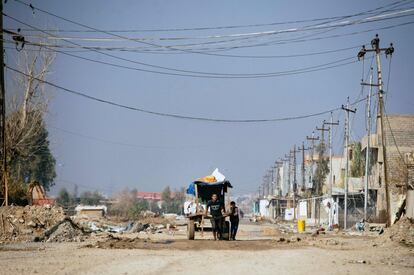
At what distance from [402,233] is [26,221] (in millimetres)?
17390

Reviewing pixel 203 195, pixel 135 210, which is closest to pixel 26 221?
pixel 203 195

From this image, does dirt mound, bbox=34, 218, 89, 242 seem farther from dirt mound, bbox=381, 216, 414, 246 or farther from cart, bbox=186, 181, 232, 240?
dirt mound, bbox=381, 216, 414, 246

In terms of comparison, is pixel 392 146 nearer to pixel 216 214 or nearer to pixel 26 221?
pixel 216 214

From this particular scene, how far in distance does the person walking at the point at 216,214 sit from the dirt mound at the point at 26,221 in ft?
27.9

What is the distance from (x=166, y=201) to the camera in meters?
169

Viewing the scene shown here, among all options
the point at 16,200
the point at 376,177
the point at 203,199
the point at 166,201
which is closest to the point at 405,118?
the point at 376,177

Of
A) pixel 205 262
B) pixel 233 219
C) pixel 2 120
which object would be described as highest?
pixel 2 120

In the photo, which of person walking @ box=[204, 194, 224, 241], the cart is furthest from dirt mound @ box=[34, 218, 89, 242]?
person walking @ box=[204, 194, 224, 241]

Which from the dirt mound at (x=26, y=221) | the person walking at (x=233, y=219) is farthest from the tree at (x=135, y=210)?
the person walking at (x=233, y=219)

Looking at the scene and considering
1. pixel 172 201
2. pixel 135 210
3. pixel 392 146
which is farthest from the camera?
pixel 172 201

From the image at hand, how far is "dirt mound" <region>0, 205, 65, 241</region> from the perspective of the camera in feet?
88.2

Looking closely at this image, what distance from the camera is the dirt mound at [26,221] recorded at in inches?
1058

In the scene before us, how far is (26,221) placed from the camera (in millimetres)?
28094

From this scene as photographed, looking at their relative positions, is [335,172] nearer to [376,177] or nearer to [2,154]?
[376,177]
